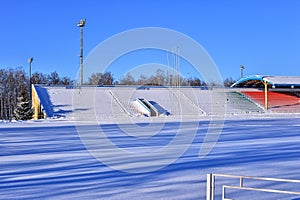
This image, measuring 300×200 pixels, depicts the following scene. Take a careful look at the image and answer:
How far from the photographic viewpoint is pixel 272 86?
41.7 meters

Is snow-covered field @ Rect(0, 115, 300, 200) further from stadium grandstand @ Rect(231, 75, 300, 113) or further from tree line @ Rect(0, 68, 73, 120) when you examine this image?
tree line @ Rect(0, 68, 73, 120)

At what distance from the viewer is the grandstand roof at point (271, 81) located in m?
41.1

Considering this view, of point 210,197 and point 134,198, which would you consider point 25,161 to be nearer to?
point 134,198

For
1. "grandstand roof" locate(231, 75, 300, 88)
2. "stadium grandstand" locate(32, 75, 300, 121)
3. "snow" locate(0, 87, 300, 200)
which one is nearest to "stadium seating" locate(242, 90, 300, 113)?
"stadium grandstand" locate(32, 75, 300, 121)

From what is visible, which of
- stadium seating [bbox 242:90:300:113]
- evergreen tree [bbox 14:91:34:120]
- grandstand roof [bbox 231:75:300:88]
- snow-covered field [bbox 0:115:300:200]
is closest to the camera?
snow-covered field [bbox 0:115:300:200]

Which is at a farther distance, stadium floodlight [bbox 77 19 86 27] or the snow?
stadium floodlight [bbox 77 19 86 27]

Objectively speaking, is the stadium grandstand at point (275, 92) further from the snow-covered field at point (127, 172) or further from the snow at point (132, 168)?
the snow-covered field at point (127, 172)

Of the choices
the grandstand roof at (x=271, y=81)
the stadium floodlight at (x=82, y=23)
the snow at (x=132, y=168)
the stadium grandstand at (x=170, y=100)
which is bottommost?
the snow at (x=132, y=168)

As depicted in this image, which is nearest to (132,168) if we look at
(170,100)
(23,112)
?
(23,112)

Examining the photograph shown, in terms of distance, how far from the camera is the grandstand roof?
41.1 meters

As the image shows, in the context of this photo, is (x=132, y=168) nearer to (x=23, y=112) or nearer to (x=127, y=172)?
(x=127, y=172)

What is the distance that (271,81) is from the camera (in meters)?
41.1

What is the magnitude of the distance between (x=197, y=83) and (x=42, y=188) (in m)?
60.3

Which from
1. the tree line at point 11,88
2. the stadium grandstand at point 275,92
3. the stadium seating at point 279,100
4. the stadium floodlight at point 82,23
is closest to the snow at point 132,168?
the stadium floodlight at point 82,23
